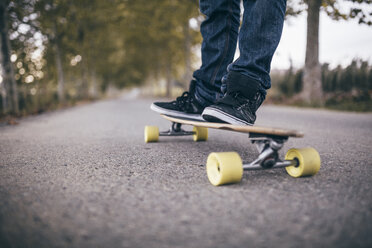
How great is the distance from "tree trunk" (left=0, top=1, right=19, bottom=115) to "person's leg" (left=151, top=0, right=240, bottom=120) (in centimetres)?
526

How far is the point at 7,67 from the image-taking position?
595cm

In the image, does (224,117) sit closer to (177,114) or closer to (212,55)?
(177,114)

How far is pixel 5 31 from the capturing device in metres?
5.79

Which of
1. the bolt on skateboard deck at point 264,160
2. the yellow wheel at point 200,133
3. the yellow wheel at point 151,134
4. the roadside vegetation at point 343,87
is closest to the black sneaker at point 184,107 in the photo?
the yellow wheel at point 151,134

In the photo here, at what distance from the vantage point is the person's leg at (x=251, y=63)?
1.57 meters

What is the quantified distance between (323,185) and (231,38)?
138 cm

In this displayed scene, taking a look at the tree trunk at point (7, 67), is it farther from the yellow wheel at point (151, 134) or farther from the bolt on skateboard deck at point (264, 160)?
the bolt on skateboard deck at point (264, 160)

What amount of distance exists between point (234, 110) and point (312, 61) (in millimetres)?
7942

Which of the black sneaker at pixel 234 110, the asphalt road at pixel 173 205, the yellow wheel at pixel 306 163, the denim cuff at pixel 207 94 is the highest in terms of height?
the denim cuff at pixel 207 94

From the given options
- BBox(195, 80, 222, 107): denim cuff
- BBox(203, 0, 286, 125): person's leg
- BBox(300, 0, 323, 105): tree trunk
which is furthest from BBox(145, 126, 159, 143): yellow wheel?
BBox(300, 0, 323, 105): tree trunk

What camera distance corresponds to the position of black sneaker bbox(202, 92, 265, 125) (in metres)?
1.55

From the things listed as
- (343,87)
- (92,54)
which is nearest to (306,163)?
(343,87)

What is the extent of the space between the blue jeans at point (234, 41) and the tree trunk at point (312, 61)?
23.2 ft

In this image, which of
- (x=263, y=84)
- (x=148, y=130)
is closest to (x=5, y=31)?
(x=148, y=130)
